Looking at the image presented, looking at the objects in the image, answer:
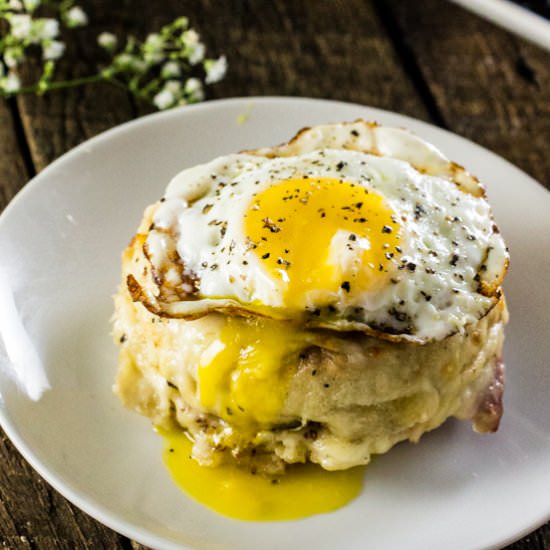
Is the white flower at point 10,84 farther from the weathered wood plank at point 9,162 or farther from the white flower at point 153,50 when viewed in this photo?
the white flower at point 153,50

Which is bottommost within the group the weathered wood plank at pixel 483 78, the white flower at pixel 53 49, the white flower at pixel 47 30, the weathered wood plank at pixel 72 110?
the weathered wood plank at pixel 483 78

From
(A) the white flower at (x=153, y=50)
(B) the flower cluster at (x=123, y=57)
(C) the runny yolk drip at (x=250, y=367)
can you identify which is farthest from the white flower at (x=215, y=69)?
(C) the runny yolk drip at (x=250, y=367)

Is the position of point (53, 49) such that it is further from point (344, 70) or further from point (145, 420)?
point (145, 420)

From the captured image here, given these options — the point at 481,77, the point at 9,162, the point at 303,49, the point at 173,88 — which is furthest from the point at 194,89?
the point at 481,77

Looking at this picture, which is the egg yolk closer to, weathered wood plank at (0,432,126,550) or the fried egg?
the fried egg

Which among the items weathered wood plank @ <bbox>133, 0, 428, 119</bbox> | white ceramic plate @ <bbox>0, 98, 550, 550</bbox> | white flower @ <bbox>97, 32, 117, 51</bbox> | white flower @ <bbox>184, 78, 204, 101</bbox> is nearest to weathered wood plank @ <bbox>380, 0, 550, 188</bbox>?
weathered wood plank @ <bbox>133, 0, 428, 119</bbox>
